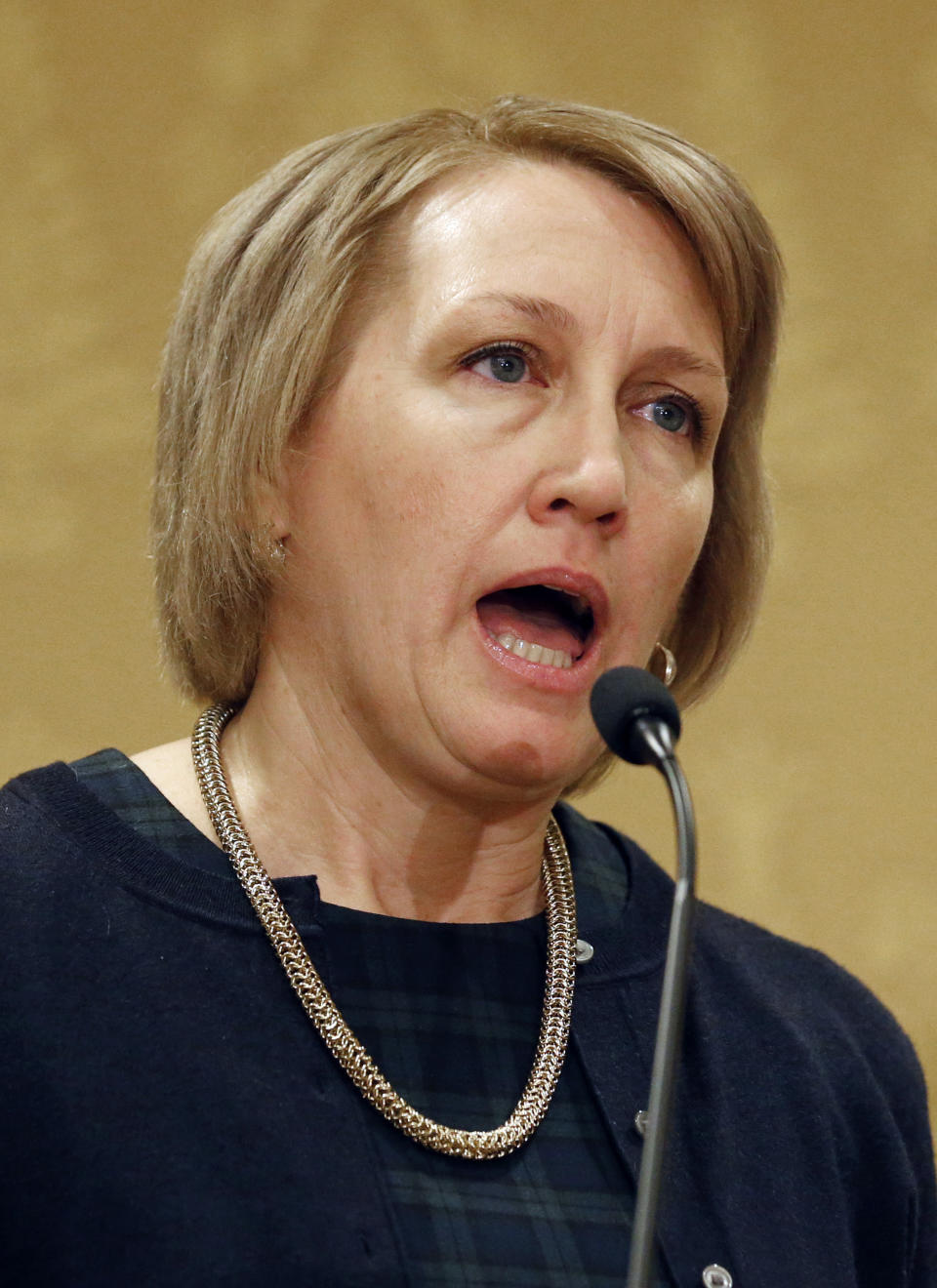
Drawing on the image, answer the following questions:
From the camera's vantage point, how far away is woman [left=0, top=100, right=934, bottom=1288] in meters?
1.15

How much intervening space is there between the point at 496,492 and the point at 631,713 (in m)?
0.34

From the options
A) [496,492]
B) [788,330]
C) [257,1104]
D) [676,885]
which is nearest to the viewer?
[676,885]

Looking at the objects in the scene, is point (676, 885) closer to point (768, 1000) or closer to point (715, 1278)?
point (715, 1278)

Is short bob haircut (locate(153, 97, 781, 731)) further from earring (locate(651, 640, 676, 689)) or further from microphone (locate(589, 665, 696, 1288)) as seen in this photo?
microphone (locate(589, 665, 696, 1288))

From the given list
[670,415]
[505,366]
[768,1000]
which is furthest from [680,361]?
[768,1000]

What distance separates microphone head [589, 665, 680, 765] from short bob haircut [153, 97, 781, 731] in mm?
452

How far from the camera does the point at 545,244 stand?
1314 mm

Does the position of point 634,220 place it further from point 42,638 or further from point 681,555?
point 42,638

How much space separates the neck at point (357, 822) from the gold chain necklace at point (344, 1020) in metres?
0.03

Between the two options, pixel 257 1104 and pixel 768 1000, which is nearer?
pixel 257 1104

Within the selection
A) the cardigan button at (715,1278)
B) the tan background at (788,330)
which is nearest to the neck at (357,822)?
the cardigan button at (715,1278)

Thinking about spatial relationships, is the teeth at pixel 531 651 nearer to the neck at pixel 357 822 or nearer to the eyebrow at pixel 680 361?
the neck at pixel 357 822

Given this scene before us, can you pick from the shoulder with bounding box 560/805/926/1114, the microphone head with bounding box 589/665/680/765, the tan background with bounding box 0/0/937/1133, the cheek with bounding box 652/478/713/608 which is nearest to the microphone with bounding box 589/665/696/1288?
the microphone head with bounding box 589/665/680/765

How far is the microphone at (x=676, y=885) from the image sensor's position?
85cm
